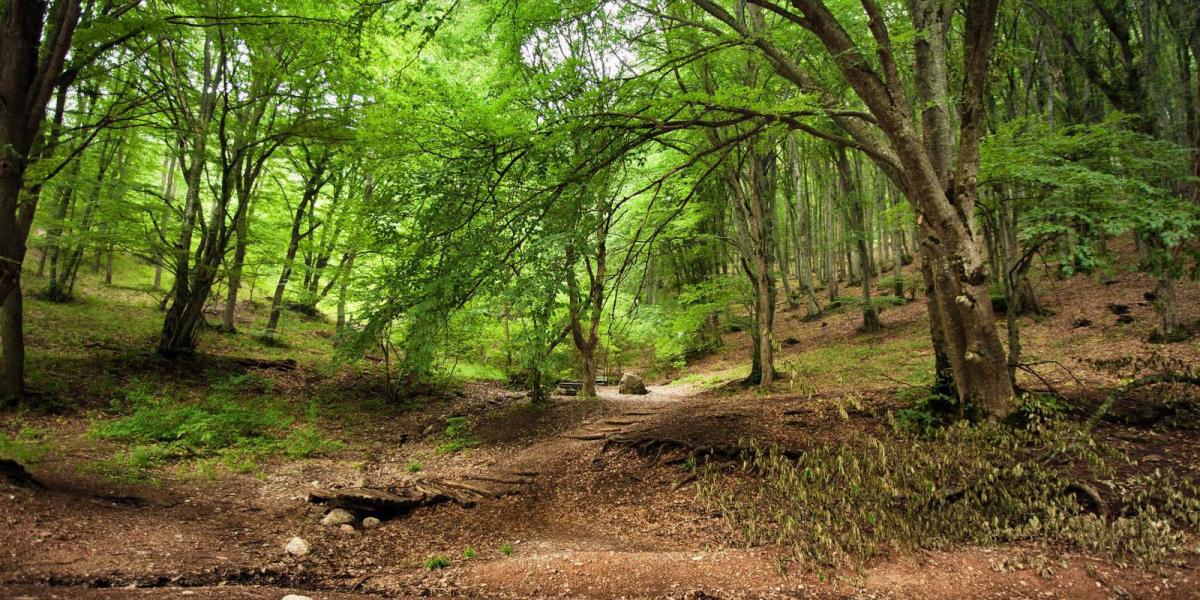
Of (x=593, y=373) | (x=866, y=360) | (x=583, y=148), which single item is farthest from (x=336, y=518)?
(x=866, y=360)

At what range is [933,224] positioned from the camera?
17.2 ft

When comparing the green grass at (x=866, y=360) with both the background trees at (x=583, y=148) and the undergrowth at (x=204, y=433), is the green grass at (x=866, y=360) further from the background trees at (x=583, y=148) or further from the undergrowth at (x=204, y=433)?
the undergrowth at (x=204, y=433)

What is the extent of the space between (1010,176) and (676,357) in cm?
1367

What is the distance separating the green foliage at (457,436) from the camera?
8609mm

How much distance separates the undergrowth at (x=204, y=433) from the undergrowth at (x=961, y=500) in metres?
6.80

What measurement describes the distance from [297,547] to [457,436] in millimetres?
4880

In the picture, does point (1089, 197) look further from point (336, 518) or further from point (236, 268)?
point (236, 268)

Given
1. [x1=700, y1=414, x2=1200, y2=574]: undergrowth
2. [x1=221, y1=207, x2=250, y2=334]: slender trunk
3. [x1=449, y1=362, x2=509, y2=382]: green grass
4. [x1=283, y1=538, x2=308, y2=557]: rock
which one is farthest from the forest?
[x1=449, y1=362, x2=509, y2=382]: green grass

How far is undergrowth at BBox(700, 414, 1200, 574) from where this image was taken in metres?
3.49

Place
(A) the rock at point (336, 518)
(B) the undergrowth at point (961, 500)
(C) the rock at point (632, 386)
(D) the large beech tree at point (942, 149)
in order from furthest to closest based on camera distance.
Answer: (C) the rock at point (632, 386) → (A) the rock at point (336, 518) → (D) the large beech tree at point (942, 149) → (B) the undergrowth at point (961, 500)

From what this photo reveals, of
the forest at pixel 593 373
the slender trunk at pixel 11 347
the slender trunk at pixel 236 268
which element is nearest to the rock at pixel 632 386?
the forest at pixel 593 373

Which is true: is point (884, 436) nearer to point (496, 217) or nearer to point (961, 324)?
point (961, 324)

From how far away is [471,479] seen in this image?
658cm

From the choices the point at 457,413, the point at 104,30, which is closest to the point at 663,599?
the point at 457,413
